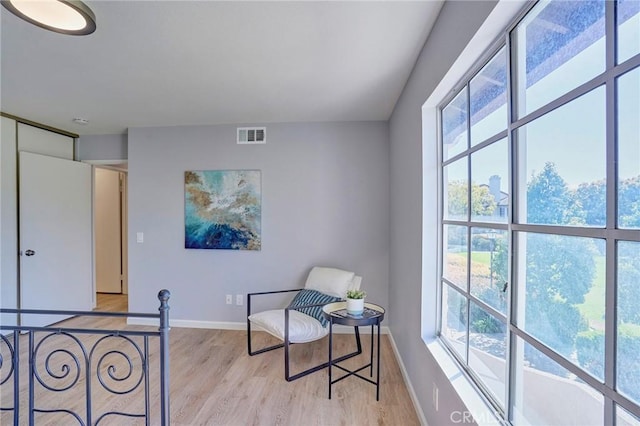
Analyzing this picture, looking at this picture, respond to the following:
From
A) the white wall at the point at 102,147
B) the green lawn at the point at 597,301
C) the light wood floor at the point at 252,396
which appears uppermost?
the white wall at the point at 102,147

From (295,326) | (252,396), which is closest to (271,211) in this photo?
(295,326)

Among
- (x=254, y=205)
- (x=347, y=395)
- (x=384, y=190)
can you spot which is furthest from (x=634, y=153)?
(x=254, y=205)

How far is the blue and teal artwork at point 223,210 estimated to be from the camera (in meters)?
3.53

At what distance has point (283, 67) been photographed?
7.14ft

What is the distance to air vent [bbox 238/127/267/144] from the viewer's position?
11.7ft

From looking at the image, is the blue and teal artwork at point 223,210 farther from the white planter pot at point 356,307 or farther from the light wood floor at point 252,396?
the white planter pot at point 356,307

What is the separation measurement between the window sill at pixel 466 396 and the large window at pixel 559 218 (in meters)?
0.04

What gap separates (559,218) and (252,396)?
2.24 m

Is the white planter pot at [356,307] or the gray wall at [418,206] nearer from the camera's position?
the gray wall at [418,206]

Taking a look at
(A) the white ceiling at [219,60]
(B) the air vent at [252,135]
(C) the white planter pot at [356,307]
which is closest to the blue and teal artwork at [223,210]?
(B) the air vent at [252,135]

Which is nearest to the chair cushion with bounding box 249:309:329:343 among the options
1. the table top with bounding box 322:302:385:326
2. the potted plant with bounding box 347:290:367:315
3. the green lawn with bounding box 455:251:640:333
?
the table top with bounding box 322:302:385:326

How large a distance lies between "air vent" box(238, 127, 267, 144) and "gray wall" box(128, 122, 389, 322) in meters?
0.07

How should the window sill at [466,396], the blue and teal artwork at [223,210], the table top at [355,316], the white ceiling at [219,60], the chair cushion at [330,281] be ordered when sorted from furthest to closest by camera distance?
the blue and teal artwork at [223,210], the chair cushion at [330,281], the table top at [355,316], the white ceiling at [219,60], the window sill at [466,396]

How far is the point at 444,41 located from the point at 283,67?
1.12 meters
